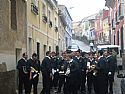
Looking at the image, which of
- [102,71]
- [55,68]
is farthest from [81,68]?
[55,68]

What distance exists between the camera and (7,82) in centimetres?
1420

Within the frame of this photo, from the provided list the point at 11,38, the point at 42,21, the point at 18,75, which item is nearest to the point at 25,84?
the point at 18,75

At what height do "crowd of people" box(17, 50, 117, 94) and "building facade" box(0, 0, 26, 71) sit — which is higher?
"building facade" box(0, 0, 26, 71)

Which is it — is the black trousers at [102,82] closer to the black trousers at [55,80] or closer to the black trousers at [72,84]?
the black trousers at [72,84]

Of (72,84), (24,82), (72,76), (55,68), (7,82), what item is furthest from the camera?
(55,68)

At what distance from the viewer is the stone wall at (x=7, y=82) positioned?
533 inches

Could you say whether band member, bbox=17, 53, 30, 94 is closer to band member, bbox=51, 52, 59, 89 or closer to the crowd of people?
the crowd of people

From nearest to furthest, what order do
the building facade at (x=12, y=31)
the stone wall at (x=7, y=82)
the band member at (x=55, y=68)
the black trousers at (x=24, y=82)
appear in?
the stone wall at (x=7, y=82) < the building facade at (x=12, y=31) < the black trousers at (x=24, y=82) < the band member at (x=55, y=68)

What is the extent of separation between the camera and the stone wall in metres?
13.5

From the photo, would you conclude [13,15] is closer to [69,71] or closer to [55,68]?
[55,68]

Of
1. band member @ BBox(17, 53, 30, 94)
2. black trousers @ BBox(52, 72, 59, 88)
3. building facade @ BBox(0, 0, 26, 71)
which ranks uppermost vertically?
building facade @ BBox(0, 0, 26, 71)

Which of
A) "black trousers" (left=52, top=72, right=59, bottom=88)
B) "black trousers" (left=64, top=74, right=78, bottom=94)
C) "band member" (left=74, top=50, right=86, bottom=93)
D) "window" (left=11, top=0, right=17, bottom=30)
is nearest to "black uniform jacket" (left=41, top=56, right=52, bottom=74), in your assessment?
"black trousers" (left=64, top=74, right=78, bottom=94)

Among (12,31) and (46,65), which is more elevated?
(12,31)

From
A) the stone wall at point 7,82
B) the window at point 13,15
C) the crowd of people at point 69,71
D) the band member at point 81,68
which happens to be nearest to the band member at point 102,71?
the crowd of people at point 69,71
